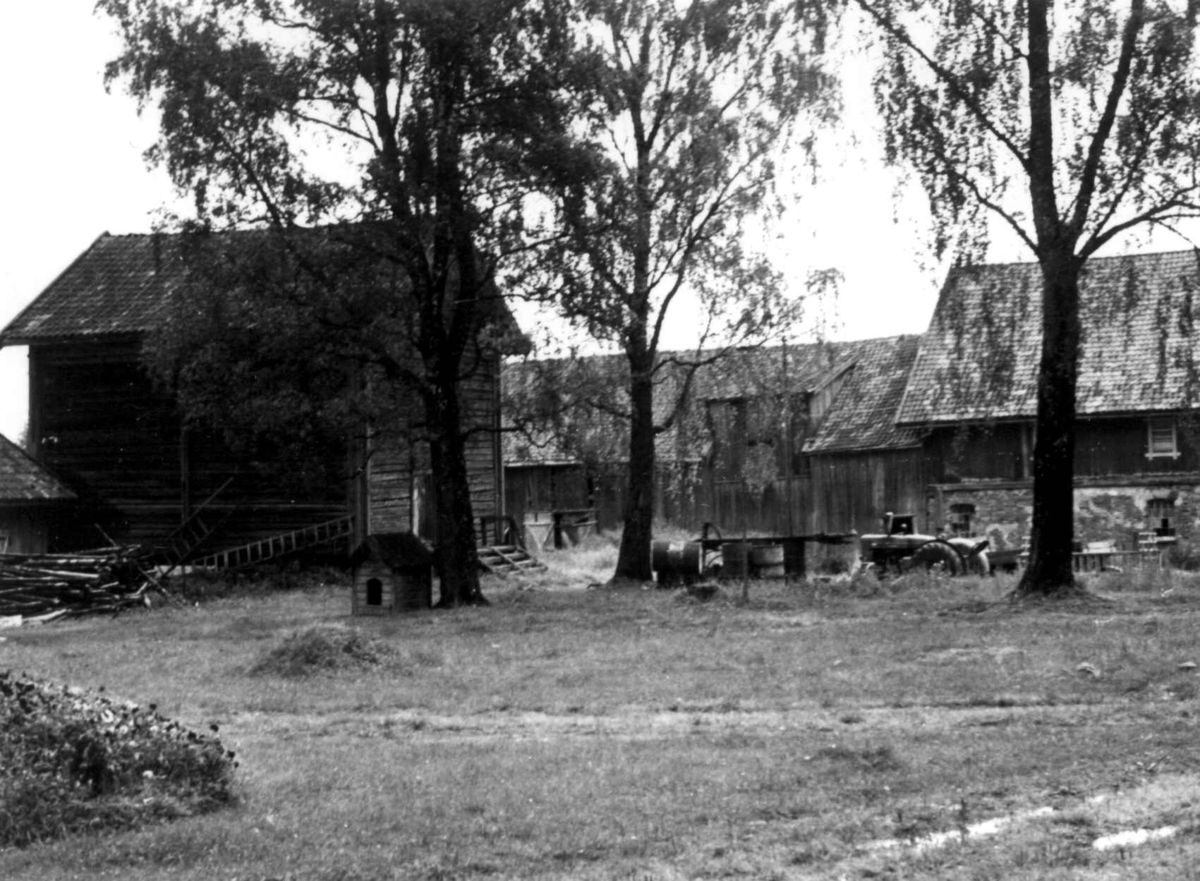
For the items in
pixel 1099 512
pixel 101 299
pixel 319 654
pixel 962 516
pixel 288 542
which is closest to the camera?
pixel 319 654

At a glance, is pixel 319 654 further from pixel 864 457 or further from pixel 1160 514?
pixel 864 457

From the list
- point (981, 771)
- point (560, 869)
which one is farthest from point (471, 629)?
point (560, 869)

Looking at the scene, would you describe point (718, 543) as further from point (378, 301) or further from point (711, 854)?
point (711, 854)

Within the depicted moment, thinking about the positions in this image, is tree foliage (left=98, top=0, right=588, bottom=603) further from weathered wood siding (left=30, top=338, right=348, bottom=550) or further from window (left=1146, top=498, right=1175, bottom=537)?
window (left=1146, top=498, right=1175, bottom=537)

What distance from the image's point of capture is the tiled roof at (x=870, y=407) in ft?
173

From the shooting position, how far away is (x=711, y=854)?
966 centimetres

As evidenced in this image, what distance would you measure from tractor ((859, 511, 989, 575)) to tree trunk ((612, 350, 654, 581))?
5397 mm

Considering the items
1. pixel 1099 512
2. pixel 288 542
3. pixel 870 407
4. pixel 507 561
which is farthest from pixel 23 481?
pixel 870 407

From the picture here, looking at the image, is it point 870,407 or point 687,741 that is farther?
point 870,407

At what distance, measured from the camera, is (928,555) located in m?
32.9

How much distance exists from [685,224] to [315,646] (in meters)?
17.4

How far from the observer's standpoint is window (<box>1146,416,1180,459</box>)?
140ft

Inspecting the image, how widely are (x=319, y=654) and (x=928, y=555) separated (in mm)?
17102

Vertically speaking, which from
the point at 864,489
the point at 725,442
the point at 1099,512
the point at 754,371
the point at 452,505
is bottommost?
the point at 1099,512
